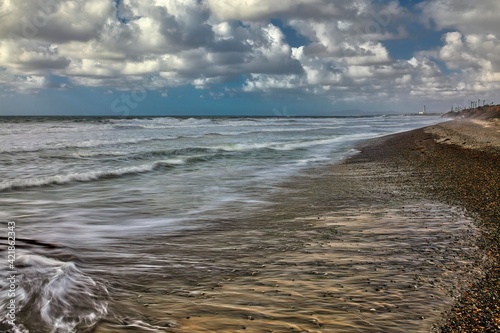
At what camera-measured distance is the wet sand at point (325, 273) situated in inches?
157

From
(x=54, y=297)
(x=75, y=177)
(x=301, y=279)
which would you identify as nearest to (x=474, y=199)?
(x=301, y=279)

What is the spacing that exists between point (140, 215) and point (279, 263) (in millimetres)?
4802

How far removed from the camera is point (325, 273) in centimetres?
523

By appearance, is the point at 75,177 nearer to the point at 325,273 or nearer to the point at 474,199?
the point at 325,273

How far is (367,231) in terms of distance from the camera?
24.0 ft

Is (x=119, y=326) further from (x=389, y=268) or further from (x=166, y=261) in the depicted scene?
(x=389, y=268)

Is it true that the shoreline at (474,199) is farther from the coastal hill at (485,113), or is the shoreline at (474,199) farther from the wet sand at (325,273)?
the coastal hill at (485,113)

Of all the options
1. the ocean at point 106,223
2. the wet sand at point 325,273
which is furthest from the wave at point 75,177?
the wet sand at point 325,273

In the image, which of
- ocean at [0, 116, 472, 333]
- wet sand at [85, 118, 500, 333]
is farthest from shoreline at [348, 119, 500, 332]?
ocean at [0, 116, 472, 333]

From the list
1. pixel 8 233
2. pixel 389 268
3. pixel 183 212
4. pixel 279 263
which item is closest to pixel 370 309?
pixel 389 268

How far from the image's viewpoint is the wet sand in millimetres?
3988

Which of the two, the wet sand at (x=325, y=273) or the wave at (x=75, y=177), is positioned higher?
the wave at (x=75, y=177)

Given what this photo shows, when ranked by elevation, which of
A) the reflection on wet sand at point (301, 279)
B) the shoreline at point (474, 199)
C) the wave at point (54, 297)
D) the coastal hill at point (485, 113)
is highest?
the coastal hill at point (485, 113)

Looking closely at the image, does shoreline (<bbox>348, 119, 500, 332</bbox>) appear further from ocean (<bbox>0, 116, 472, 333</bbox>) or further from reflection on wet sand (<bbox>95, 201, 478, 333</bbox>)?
ocean (<bbox>0, 116, 472, 333</bbox>)
